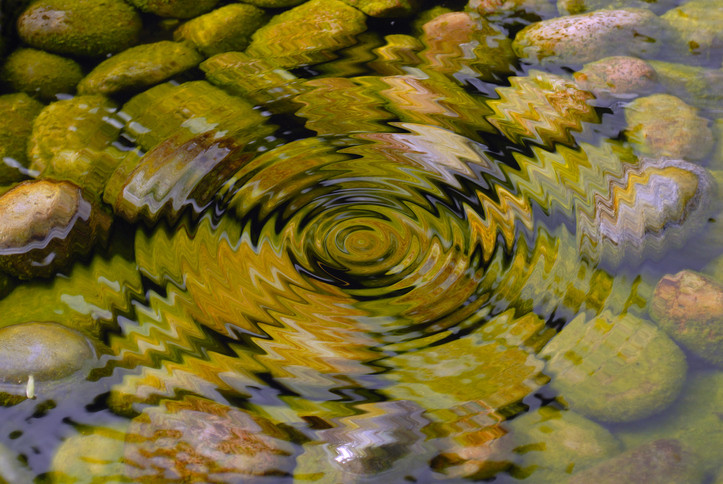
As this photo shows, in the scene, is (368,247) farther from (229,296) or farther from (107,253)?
(107,253)

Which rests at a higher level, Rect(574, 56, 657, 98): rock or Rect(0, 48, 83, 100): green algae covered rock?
Rect(0, 48, 83, 100): green algae covered rock

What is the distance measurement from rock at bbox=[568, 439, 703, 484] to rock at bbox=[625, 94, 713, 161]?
1.14m

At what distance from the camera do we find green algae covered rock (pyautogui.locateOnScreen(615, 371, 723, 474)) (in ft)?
5.05

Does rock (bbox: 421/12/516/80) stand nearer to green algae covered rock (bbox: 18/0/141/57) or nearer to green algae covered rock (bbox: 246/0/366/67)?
green algae covered rock (bbox: 246/0/366/67)

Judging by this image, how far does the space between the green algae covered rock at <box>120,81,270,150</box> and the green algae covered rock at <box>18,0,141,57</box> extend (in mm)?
448

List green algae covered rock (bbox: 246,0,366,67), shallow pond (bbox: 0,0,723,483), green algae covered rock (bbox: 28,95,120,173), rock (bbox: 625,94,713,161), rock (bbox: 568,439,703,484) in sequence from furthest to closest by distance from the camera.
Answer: green algae covered rock (bbox: 246,0,366,67)
green algae covered rock (bbox: 28,95,120,173)
rock (bbox: 625,94,713,161)
shallow pond (bbox: 0,0,723,483)
rock (bbox: 568,439,703,484)

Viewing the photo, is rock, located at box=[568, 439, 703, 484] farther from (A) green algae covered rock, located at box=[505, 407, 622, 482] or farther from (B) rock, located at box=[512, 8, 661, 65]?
(B) rock, located at box=[512, 8, 661, 65]

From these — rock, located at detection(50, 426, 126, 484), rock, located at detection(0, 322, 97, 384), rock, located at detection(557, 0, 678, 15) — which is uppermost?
rock, located at detection(557, 0, 678, 15)

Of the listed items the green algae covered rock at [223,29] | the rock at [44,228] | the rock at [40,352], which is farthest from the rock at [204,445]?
the green algae covered rock at [223,29]

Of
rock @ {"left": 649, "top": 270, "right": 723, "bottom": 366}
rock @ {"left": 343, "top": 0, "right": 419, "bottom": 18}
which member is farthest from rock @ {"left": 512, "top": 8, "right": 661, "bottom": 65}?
rock @ {"left": 649, "top": 270, "right": 723, "bottom": 366}

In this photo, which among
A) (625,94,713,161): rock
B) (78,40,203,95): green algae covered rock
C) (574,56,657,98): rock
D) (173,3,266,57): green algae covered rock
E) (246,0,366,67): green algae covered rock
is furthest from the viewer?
(173,3,266,57): green algae covered rock

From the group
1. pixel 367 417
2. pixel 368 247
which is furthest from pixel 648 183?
pixel 367 417

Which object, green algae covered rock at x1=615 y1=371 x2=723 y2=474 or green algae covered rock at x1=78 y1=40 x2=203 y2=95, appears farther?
green algae covered rock at x1=78 y1=40 x2=203 y2=95

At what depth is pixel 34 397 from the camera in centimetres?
170
